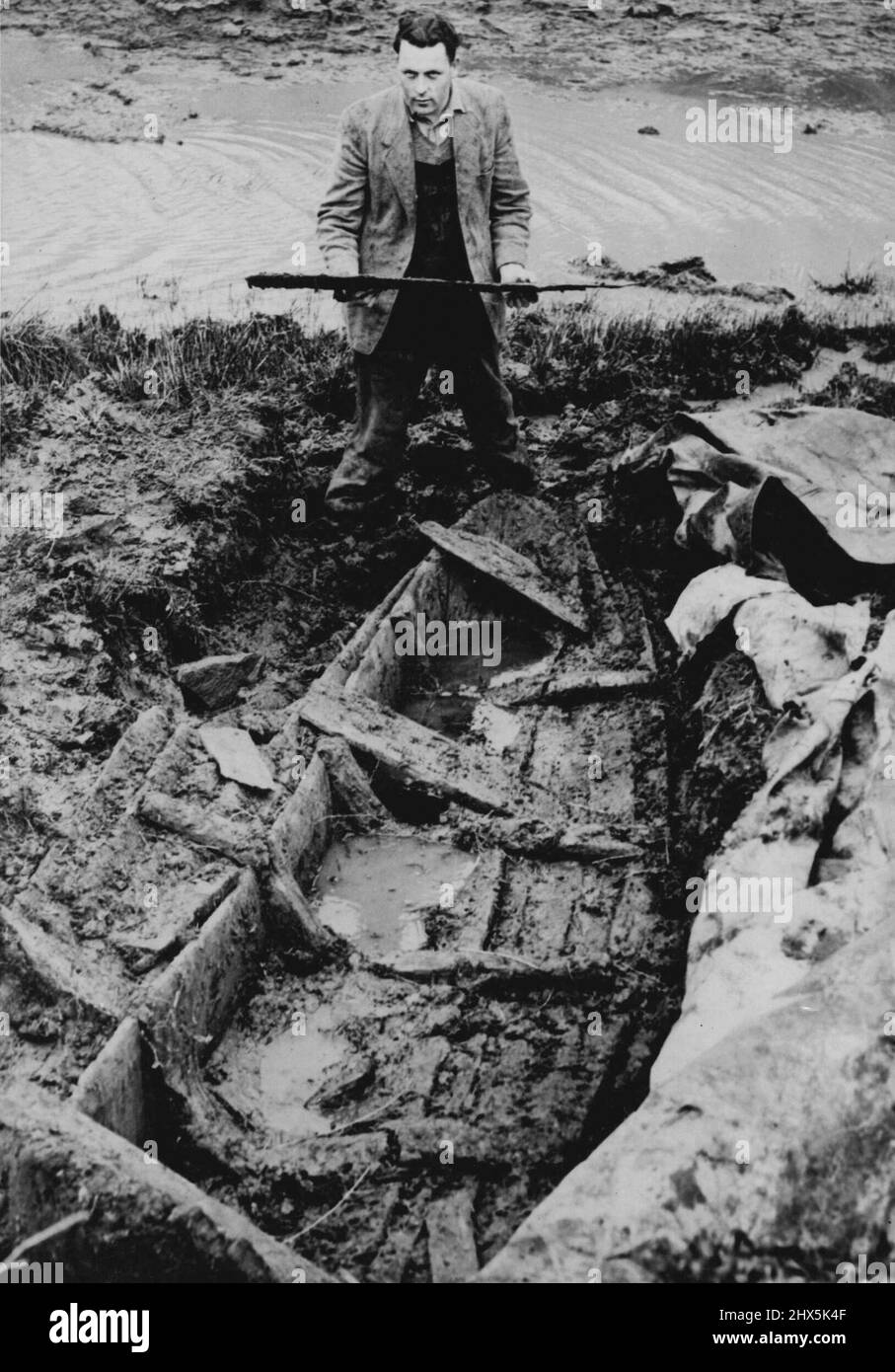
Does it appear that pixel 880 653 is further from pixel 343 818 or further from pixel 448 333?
pixel 448 333

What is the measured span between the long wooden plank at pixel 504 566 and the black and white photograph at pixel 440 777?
0.03 metres

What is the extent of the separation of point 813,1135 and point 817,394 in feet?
17.3

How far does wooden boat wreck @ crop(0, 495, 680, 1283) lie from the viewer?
228 cm

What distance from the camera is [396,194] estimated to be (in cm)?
443

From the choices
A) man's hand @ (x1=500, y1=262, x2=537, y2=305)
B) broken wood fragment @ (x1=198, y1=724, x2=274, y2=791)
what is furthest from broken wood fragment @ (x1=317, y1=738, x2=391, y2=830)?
man's hand @ (x1=500, y1=262, x2=537, y2=305)

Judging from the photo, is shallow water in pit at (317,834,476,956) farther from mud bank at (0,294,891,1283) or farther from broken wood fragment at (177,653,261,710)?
broken wood fragment at (177,653,261,710)

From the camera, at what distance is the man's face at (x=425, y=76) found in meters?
4.13

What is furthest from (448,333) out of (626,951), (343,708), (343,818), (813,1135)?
(813,1135)

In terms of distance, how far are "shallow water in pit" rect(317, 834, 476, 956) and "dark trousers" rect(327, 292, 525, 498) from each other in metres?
2.02

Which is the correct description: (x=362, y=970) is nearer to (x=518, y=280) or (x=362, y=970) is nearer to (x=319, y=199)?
(x=518, y=280)

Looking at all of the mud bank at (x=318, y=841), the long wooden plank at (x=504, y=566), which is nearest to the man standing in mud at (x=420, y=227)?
the long wooden plank at (x=504, y=566)

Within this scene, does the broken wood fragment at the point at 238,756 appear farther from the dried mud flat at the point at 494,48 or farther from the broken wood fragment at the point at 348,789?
the dried mud flat at the point at 494,48

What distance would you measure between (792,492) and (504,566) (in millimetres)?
1355
